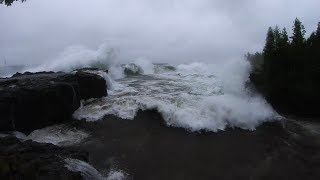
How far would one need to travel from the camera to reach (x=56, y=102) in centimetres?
2017

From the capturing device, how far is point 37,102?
750 inches

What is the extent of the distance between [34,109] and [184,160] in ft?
25.7

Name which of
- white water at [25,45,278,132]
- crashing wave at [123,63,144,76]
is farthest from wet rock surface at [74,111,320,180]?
crashing wave at [123,63,144,76]

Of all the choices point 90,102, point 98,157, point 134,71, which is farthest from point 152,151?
point 134,71

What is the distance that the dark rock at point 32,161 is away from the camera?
10047mm

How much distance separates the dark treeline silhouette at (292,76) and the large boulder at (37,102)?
13138 millimetres

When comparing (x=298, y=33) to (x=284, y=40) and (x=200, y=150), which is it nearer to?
(x=284, y=40)

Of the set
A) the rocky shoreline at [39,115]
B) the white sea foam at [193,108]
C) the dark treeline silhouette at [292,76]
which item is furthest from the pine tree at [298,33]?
the rocky shoreline at [39,115]

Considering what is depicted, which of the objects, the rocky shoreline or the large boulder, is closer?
the rocky shoreline

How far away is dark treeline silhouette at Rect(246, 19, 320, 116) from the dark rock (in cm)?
1768

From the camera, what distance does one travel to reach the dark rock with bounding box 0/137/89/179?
1005cm

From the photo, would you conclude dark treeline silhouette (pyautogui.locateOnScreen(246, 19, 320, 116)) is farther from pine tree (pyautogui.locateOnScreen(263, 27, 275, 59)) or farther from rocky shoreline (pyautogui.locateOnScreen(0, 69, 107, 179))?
rocky shoreline (pyautogui.locateOnScreen(0, 69, 107, 179))

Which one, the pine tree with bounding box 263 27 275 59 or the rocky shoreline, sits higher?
the pine tree with bounding box 263 27 275 59

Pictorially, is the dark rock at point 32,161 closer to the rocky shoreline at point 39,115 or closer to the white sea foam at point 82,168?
the rocky shoreline at point 39,115
